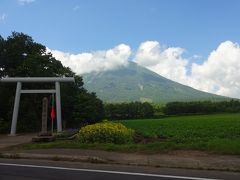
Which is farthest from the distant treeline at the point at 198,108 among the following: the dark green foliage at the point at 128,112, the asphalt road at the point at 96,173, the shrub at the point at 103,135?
the asphalt road at the point at 96,173

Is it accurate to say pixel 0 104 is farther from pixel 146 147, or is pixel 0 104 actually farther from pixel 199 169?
pixel 199 169

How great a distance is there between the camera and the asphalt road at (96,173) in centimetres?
891

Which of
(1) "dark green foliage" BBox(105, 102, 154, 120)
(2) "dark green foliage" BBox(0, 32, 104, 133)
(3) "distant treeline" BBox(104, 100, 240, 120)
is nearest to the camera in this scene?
(2) "dark green foliage" BBox(0, 32, 104, 133)

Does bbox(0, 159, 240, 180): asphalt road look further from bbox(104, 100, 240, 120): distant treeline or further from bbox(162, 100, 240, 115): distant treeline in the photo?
bbox(162, 100, 240, 115): distant treeline

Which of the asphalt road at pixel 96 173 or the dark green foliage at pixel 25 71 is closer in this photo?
the asphalt road at pixel 96 173

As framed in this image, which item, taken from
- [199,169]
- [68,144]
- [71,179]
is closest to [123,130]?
[68,144]

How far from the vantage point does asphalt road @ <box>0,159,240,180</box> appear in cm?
891

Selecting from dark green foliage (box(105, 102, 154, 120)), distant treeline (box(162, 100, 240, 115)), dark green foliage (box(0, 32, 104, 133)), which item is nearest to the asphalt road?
dark green foliage (box(0, 32, 104, 133))

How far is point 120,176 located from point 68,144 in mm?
6526

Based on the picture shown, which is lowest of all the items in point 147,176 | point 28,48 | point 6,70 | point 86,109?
point 147,176

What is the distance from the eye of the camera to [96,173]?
9602 millimetres

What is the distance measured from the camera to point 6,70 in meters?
37.8

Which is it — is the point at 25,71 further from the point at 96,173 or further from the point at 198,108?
the point at 198,108

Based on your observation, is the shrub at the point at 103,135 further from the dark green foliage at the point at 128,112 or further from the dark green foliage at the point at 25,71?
the dark green foliage at the point at 128,112
